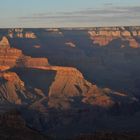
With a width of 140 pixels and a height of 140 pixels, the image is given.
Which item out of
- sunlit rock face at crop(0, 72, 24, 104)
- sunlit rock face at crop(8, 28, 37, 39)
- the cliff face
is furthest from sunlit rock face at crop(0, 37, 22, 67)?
the cliff face

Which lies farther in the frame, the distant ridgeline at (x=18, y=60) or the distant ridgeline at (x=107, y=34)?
the distant ridgeline at (x=107, y=34)

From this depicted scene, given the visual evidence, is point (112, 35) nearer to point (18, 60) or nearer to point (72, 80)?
point (18, 60)

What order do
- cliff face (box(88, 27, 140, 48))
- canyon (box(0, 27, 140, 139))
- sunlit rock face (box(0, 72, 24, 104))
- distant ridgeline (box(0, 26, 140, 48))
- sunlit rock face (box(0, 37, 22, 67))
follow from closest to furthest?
canyon (box(0, 27, 140, 139))
sunlit rock face (box(0, 72, 24, 104))
sunlit rock face (box(0, 37, 22, 67))
distant ridgeline (box(0, 26, 140, 48))
cliff face (box(88, 27, 140, 48))

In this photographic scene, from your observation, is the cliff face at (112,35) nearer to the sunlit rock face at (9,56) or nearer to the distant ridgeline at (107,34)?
the distant ridgeline at (107,34)

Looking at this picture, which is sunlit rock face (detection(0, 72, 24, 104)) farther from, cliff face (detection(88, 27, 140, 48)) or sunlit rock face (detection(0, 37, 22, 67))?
cliff face (detection(88, 27, 140, 48))

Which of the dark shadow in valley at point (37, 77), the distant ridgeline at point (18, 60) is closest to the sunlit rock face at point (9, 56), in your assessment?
the distant ridgeline at point (18, 60)

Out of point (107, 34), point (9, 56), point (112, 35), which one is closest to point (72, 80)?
point (9, 56)

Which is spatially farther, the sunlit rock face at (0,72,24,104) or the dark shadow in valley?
the dark shadow in valley

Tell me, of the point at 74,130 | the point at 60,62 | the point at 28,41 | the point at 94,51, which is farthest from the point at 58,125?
the point at 94,51
